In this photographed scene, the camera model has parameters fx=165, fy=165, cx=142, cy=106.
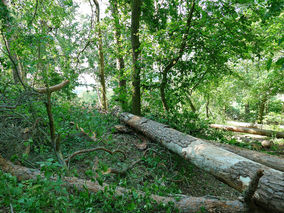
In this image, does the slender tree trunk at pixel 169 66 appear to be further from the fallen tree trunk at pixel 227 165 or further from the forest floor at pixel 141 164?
the forest floor at pixel 141 164

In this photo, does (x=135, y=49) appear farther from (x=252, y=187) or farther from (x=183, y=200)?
(x=252, y=187)

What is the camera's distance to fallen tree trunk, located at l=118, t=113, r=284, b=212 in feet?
6.31

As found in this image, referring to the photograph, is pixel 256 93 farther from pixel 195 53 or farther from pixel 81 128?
pixel 81 128

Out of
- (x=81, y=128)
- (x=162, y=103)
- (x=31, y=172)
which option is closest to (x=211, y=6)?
(x=162, y=103)

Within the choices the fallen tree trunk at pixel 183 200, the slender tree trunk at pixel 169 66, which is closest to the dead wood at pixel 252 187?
the fallen tree trunk at pixel 183 200

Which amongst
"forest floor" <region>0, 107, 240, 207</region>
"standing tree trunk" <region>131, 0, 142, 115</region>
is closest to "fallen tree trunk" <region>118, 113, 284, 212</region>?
"forest floor" <region>0, 107, 240, 207</region>

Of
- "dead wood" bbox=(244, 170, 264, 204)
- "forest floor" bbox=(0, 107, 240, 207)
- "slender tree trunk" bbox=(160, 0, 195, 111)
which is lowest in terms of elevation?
"forest floor" bbox=(0, 107, 240, 207)

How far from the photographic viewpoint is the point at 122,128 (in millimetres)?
5246

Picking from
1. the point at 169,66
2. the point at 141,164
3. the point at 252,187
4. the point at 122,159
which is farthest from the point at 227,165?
the point at 169,66

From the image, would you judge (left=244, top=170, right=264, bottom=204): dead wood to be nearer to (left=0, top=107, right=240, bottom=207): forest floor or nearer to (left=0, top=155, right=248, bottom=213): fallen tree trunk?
(left=0, top=155, right=248, bottom=213): fallen tree trunk

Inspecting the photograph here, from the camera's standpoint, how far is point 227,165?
2.58m

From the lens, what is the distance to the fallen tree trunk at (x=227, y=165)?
75.7 inches

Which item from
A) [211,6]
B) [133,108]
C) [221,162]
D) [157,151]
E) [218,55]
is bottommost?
[157,151]

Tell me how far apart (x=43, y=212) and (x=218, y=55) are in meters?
5.76
